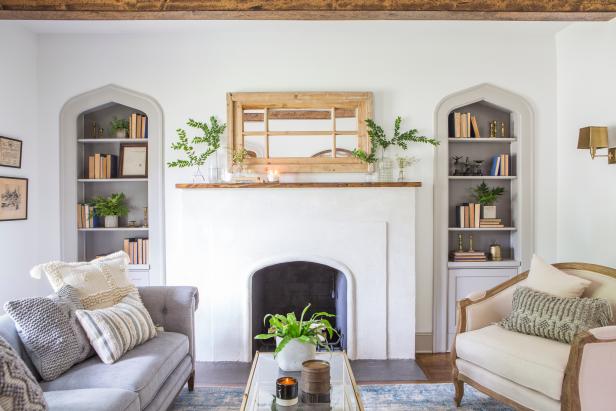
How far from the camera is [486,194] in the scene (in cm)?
442

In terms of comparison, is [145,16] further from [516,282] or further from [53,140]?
[516,282]

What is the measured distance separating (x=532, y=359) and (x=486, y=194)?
2080mm

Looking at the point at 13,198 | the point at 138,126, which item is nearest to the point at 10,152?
the point at 13,198

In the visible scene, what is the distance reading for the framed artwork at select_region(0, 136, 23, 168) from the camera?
12.5 feet

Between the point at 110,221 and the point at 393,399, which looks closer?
the point at 393,399

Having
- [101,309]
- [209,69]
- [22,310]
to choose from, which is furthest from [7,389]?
[209,69]

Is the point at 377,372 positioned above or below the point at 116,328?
below

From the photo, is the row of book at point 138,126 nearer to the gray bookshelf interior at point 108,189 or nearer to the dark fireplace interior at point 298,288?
the gray bookshelf interior at point 108,189

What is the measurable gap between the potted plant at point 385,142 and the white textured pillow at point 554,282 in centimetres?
143

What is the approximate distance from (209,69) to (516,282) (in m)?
3.08

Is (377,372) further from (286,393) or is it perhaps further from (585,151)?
(585,151)

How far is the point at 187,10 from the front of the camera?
2957 mm

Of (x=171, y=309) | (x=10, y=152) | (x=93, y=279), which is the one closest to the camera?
(x=93, y=279)

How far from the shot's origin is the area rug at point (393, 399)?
309 cm
